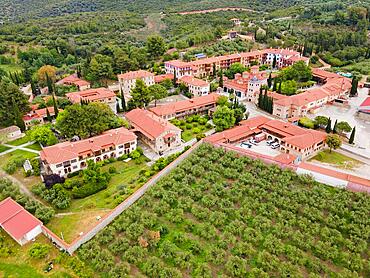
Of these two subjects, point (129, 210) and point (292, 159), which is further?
point (292, 159)

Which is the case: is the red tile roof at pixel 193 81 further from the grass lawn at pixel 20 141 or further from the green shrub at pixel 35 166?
the green shrub at pixel 35 166

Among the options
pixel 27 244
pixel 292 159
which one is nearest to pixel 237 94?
pixel 292 159

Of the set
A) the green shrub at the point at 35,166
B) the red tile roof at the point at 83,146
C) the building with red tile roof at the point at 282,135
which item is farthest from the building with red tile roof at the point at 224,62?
the green shrub at the point at 35,166

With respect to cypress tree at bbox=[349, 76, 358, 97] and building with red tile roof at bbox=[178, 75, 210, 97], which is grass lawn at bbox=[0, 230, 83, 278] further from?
cypress tree at bbox=[349, 76, 358, 97]

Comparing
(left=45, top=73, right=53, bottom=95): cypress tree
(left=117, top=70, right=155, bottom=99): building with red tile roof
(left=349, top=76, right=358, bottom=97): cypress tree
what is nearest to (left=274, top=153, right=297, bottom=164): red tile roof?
(left=349, top=76, right=358, bottom=97): cypress tree

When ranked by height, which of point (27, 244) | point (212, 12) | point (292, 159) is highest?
point (212, 12)

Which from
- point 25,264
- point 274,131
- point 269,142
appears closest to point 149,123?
point 269,142

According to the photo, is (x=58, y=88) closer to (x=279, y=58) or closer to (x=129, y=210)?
(x=129, y=210)
